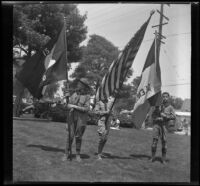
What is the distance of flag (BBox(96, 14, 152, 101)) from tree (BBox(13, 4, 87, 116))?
32.0 inches

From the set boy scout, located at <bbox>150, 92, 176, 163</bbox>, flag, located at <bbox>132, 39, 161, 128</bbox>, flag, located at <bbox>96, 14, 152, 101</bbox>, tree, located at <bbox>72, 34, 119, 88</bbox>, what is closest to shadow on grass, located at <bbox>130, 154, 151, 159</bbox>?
boy scout, located at <bbox>150, 92, 176, 163</bbox>

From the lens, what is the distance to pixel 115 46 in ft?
23.2

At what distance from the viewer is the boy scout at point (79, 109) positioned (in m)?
7.23

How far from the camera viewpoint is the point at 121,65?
707cm

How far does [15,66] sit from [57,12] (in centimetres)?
135

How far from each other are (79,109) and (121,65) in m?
1.20

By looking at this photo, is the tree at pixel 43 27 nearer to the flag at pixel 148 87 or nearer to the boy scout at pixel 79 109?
the boy scout at pixel 79 109

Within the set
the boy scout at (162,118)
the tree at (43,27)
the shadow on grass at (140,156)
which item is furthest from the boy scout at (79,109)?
the boy scout at (162,118)

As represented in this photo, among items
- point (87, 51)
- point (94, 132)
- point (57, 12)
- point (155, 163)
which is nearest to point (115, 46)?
point (87, 51)

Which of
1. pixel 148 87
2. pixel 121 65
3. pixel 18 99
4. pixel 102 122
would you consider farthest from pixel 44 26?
pixel 148 87

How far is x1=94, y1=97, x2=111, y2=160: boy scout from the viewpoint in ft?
23.4

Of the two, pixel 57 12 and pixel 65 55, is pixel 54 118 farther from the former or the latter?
pixel 57 12

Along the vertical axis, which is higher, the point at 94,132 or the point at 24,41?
the point at 24,41

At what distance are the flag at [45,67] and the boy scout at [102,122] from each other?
951mm
